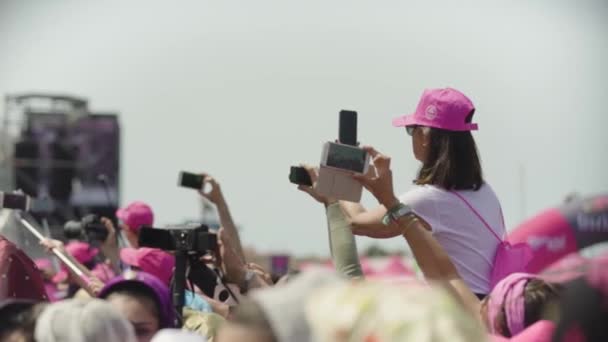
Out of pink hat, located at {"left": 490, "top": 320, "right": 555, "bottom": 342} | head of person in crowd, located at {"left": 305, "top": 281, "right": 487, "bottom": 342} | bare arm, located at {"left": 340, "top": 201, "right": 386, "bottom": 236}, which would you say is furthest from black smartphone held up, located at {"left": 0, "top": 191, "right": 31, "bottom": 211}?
head of person in crowd, located at {"left": 305, "top": 281, "right": 487, "bottom": 342}

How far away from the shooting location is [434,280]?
11.2ft

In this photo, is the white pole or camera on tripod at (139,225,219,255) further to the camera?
the white pole

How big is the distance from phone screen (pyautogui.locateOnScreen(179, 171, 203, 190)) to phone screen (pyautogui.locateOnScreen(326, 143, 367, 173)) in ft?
5.45

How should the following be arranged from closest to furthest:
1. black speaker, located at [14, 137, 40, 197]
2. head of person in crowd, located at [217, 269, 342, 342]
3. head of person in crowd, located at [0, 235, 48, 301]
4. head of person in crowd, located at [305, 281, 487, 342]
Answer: head of person in crowd, located at [305, 281, 487, 342]
head of person in crowd, located at [217, 269, 342, 342]
head of person in crowd, located at [0, 235, 48, 301]
black speaker, located at [14, 137, 40, 197]

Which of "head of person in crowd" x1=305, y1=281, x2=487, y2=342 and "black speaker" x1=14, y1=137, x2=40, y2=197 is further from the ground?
"head of person in crowd" x1=305, y1=281, x2=487, y2=342

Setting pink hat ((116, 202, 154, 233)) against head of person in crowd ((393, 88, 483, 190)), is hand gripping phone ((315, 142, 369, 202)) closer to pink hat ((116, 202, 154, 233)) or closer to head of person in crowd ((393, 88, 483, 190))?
head of person in crowd ((393, 88, 483, 190))

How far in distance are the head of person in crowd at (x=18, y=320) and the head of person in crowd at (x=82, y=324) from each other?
31 millimetres

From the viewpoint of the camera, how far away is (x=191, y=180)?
516 cm

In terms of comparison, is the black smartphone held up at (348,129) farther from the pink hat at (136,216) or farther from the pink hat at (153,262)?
the pink hat at (136,216)

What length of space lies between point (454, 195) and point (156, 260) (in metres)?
1.76

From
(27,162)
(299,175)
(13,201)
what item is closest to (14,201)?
(13,201)

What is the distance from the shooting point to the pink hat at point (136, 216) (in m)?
6.52

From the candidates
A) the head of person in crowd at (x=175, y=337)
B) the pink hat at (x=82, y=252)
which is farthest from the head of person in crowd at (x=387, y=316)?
the pink hat at (x=82, y=252)

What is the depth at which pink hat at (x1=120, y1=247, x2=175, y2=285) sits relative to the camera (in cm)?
521
